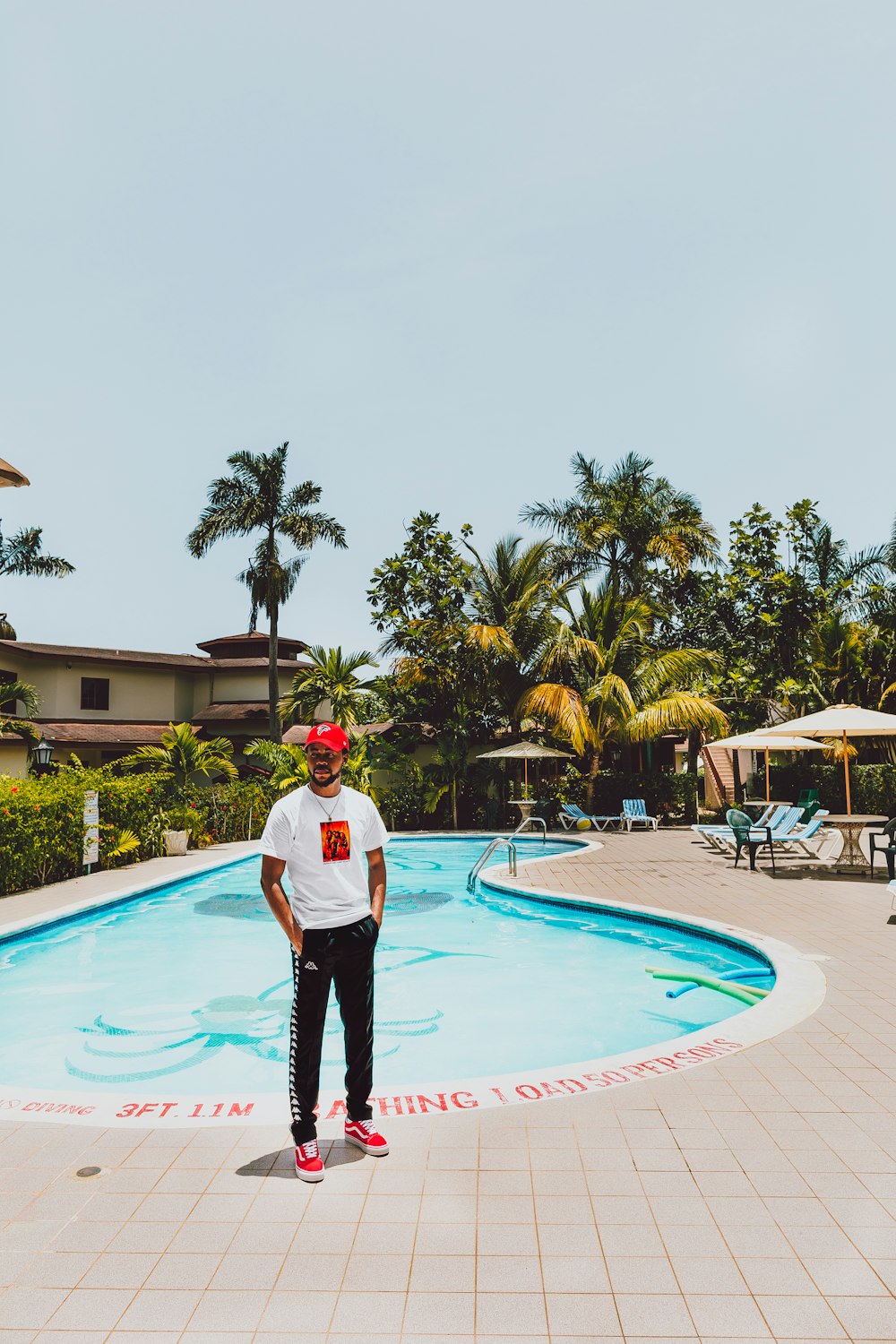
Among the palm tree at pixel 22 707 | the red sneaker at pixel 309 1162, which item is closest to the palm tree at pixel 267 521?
the palm tree at pixel 22 707

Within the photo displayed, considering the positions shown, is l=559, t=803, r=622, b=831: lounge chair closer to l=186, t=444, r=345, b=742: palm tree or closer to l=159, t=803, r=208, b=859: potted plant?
l=159, t=803, r=208, b=859: potted plant

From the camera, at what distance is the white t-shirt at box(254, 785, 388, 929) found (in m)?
3.58

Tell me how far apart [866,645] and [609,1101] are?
79.0 ft

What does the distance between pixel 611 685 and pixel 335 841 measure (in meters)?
19.5

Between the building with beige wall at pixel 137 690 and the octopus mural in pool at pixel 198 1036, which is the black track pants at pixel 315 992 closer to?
the octopus mural in pool at pixel 198 1036

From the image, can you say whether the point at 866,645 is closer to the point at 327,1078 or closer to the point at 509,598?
the point at 509,598

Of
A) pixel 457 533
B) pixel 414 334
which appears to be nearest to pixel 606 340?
pixel 414 334

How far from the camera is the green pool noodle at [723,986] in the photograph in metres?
7.14

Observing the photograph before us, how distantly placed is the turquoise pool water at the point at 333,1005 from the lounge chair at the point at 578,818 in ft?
30.4

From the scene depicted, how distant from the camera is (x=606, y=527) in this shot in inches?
1081

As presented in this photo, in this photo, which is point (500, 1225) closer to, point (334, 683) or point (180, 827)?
point (180, 827)

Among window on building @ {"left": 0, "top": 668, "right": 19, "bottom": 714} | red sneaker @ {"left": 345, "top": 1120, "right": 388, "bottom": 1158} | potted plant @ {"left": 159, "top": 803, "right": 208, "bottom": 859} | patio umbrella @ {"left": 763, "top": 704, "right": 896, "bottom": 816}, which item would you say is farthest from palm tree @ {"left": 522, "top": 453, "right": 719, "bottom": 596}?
red sneaker @ {"left": 345, "top": 1120, "right": 388, "bottom": 1158}

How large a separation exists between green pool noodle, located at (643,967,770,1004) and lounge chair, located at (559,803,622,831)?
13.5 m

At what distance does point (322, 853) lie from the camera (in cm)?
362
